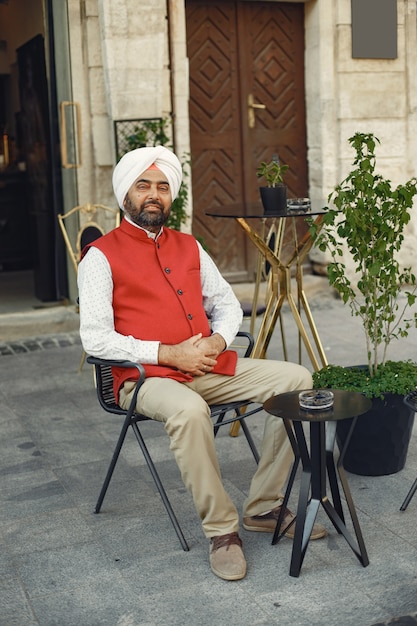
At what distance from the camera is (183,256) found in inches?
153

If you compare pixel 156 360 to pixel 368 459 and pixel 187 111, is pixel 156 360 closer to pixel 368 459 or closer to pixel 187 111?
Result: pixel 368 459

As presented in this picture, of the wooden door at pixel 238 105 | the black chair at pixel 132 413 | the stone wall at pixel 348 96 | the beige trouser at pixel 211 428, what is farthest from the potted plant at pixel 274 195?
the stone wall at pixel 348 96

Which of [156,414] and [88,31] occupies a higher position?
[88,31]

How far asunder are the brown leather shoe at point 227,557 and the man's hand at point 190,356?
642 mm

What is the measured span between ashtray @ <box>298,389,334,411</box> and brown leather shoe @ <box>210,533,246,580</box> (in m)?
0.53

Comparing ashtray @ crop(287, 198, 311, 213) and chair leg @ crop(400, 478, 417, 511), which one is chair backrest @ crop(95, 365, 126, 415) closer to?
chair leg @ crop(400, 478, 417, 511)

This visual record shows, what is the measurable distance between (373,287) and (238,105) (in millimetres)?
4434

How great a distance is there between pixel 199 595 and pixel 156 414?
2.17ft

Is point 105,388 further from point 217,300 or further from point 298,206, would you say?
point 298,206

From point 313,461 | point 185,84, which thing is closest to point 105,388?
point 313,461

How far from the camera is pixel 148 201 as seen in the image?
3824 mm

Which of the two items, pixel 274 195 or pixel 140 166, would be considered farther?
pixel 274 195

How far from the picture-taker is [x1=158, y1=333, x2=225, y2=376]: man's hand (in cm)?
368

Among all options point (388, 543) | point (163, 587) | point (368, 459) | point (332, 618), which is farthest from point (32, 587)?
point (368, 459)
